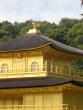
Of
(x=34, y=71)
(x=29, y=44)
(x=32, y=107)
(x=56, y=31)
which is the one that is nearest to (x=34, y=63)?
(x=34, y=71)

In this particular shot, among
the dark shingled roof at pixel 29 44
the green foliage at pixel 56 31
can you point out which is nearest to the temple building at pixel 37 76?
Result: the dark shingled roof at pixel 29 44

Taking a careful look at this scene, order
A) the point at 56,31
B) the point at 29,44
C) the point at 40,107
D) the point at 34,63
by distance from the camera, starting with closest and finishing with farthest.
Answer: the point at 40,107
the point at 34,63
the point at 29,44
the point at 56,31

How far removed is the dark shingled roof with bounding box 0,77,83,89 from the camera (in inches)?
1292

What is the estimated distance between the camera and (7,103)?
121 feet

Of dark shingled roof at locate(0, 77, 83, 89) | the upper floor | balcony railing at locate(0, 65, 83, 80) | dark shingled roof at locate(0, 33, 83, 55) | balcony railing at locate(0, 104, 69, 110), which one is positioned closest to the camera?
dark shingled roof at locate(0, 77, 83, 89)

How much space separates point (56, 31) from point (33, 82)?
58.0 meters

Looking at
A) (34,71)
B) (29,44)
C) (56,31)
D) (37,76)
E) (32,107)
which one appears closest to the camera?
(32,107)

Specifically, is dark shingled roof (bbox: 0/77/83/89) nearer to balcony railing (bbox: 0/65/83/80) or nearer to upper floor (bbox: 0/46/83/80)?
balcony railing (bbox: 0/65/83/80)

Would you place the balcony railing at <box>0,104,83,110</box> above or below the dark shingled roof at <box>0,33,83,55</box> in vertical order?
below

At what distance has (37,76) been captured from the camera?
37.6 metres

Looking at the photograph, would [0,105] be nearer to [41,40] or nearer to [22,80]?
[22,80]

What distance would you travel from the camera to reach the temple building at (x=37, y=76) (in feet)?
111

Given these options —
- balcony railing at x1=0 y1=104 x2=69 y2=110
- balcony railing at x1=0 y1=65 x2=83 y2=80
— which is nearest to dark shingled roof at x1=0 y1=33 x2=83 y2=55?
balcony railing at x1=0 y1=65 x2=83 y2=80

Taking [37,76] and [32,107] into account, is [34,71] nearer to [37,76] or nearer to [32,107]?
[37,76]
